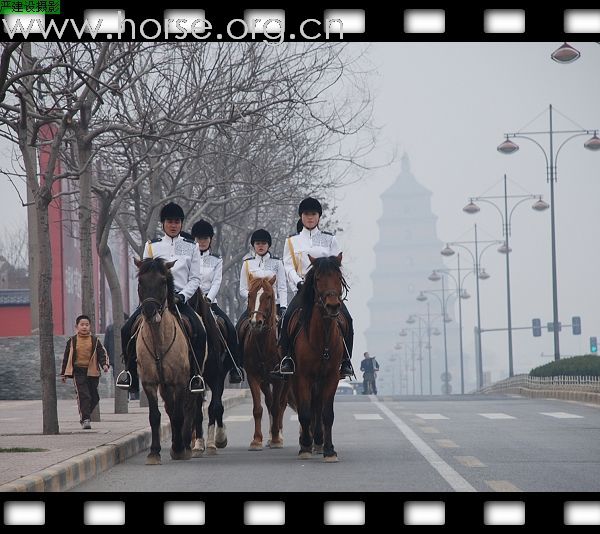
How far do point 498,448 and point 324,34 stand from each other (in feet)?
16.7

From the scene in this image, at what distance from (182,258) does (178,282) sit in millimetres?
263

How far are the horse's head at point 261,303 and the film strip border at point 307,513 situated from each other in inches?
262

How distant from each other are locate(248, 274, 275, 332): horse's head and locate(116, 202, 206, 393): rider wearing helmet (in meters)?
0.78

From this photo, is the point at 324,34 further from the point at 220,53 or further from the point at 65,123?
the point at 220,53

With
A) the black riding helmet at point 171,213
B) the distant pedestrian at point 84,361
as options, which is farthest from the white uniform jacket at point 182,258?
the distant pedestrian at point 84,361

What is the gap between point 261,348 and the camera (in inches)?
701

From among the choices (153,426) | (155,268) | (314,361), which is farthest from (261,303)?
(155,268)

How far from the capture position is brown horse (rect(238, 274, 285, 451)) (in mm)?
17391

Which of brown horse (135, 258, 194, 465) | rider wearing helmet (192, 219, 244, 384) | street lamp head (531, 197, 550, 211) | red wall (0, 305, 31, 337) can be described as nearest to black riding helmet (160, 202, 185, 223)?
rider wearing helmet (192, 219, 244, 384)

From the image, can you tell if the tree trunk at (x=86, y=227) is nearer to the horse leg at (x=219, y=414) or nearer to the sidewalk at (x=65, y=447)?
the sidewalk at (x=65, y=447)

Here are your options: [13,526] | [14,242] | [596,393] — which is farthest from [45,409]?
[14,242]

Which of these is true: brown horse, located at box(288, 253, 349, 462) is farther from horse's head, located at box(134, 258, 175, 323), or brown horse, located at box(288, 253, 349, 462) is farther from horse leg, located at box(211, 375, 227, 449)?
horse's head, located at box(134, 258, 175, 323)

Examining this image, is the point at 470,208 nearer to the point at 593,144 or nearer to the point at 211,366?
the point at 593,144

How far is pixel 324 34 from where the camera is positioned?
15383 millimetres
